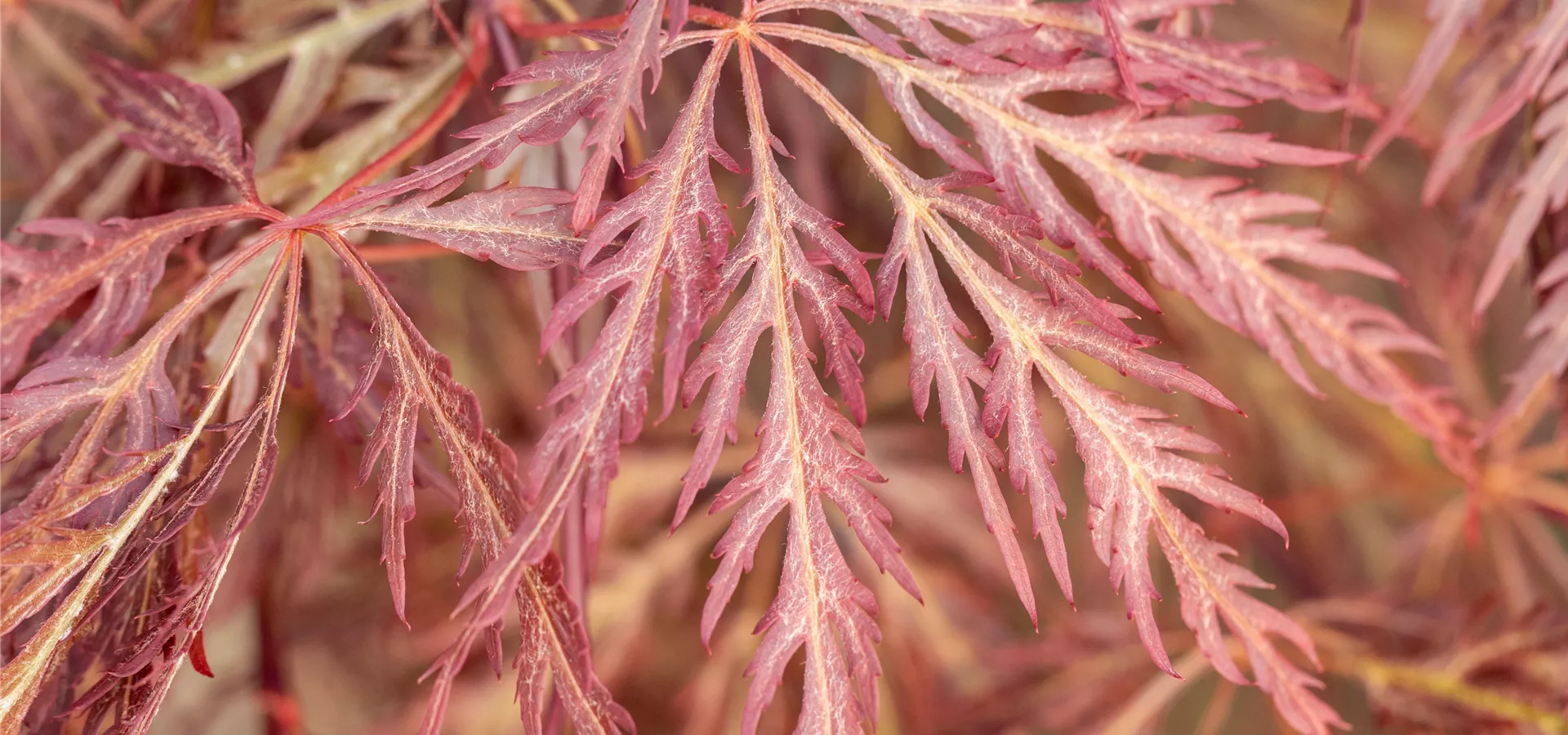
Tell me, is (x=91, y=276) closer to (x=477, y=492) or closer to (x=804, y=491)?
(x=477, y=492)

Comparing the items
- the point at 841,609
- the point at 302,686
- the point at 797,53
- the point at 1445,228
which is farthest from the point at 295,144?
the point at 1445,228

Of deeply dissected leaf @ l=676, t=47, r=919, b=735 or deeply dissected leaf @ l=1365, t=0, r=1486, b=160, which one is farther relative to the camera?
deeply dissected leaf @ l=1365, t=0, r=1486, b=160

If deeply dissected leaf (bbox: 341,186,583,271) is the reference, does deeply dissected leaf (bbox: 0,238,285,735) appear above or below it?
below

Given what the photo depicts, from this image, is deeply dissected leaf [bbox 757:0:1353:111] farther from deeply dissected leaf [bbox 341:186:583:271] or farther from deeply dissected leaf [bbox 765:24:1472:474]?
deeply dissected leaf [bbox 341:186:583:271]

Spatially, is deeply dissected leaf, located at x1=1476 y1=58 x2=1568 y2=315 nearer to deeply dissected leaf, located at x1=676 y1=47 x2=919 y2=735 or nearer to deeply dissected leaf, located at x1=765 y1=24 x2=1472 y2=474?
deeply dissected leaf, located at x1=765 y1=24 x2=1472 y2=474

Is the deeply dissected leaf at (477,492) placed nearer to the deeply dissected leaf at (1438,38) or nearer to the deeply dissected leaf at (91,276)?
the deeply dissected leaf at (91,276)

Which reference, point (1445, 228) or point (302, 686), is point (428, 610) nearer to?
point (302, 686)

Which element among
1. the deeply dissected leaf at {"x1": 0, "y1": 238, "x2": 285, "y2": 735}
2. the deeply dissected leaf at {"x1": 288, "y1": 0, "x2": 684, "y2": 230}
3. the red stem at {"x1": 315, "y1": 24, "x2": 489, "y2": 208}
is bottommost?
the deeply dissected leaf at {"x1": 0, "y1": 238, "x2": 285, "y2": 735}

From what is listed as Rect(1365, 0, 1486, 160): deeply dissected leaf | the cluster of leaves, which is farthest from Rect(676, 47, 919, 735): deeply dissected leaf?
Rect(1365, 0, 1486, 160): deeply dissected leaf

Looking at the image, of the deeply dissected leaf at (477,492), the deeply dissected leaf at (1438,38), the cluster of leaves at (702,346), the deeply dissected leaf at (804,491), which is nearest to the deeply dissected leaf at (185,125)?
the cluster of leaves at (702,346)
